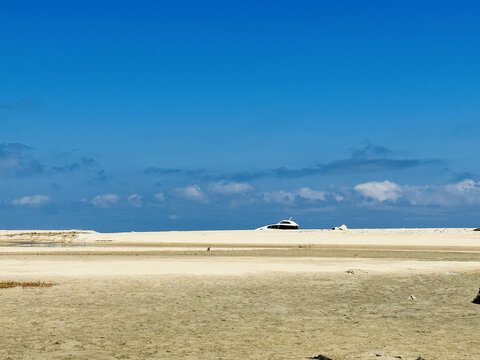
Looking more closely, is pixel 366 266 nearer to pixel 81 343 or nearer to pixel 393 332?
pixel 393 332

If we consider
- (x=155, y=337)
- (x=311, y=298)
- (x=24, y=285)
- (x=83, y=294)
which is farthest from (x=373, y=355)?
(x=24, y=285)

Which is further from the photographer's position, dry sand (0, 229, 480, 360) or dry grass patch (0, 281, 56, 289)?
dry grass patch (0, 281, 56, 289)

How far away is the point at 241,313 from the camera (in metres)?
17.4

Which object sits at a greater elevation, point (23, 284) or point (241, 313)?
point (23, 284)

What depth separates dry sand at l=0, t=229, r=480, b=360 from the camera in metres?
12.8

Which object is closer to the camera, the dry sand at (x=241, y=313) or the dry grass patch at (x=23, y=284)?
the dry sand at (x=241, y=313)

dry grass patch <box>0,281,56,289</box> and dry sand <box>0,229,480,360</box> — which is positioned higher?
dry grass patch <box>0,281,56,289</box>

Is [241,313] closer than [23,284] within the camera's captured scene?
Yes

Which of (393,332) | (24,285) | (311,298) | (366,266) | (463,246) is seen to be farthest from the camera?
(463,246)

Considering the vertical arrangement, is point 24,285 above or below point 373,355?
above

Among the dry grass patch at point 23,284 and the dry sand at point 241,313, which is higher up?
the dry grass patch at point 23,284

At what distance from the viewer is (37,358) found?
11930mm

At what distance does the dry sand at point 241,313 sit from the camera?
41.8 ft

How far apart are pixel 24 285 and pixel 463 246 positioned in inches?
1790
